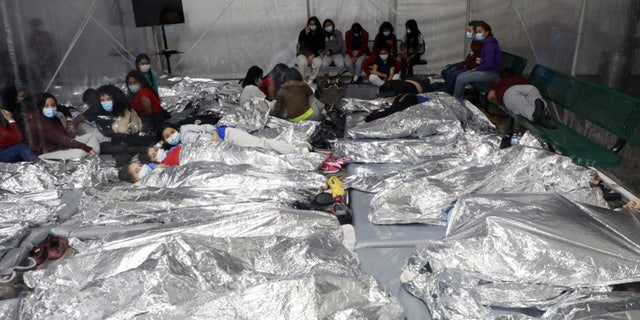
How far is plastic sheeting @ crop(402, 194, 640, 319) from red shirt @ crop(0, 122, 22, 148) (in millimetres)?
3128

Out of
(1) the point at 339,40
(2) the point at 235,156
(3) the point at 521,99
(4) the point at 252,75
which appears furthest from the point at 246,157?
(1) the point at 339,40

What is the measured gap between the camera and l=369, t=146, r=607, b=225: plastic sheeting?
9.09ft

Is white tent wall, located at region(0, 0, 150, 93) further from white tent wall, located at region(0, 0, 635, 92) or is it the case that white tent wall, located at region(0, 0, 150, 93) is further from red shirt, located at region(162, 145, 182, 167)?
red shirt, located at region(162, 145, 182, 167)

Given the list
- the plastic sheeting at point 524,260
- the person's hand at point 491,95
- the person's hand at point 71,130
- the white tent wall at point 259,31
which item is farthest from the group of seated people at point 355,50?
the plastic sheeting at point 524,260

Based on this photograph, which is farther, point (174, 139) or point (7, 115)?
point (174, 139)

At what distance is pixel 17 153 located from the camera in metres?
3.90

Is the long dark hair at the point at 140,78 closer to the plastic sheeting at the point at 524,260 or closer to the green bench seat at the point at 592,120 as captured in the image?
the green bench seat at the point at 592,120

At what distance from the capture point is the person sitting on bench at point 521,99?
402 cm

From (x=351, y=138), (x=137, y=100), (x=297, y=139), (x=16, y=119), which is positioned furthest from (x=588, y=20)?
(x=16, y=119)

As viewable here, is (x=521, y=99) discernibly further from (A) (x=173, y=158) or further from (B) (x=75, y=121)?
(B) (x=75, y=121)

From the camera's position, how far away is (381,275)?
92.4 inches

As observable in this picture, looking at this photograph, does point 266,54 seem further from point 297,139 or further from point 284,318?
point 284,318

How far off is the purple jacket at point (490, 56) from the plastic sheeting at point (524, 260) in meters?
3.23

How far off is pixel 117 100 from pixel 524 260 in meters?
3.66
